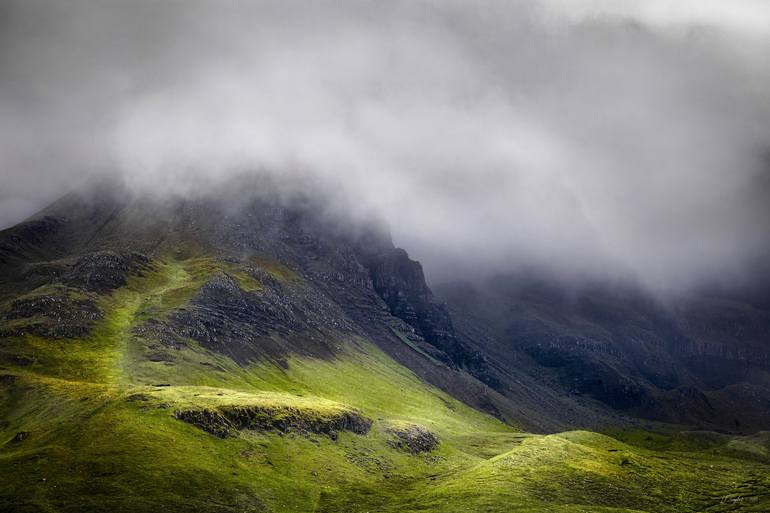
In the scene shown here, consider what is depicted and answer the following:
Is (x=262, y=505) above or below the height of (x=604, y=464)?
below

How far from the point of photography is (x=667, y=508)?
149625 mm

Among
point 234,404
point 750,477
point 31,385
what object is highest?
point 750,477

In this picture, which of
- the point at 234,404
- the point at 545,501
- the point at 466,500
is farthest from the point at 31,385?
the point at 545,501

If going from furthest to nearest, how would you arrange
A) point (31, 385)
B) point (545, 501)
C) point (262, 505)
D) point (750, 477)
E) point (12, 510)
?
point (31, 385) → point (750, 477) → point (545, 501) → point (262, 505) → point (12, 510)

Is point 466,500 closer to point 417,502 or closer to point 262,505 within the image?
point 417,502

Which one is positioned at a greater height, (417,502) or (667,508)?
(667,508)

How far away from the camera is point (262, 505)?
14400 centimetres

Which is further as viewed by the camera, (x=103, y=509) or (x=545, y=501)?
(x=545, y=501)

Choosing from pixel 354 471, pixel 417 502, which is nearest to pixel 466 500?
pixel 417 502

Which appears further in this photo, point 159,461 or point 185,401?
point 185,401

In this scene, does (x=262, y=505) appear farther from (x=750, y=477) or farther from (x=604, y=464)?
(x=750, y=477)

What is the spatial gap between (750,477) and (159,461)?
17292 centimetres

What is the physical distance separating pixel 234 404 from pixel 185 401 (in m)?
16.2

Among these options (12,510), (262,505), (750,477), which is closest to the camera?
(12,510)
